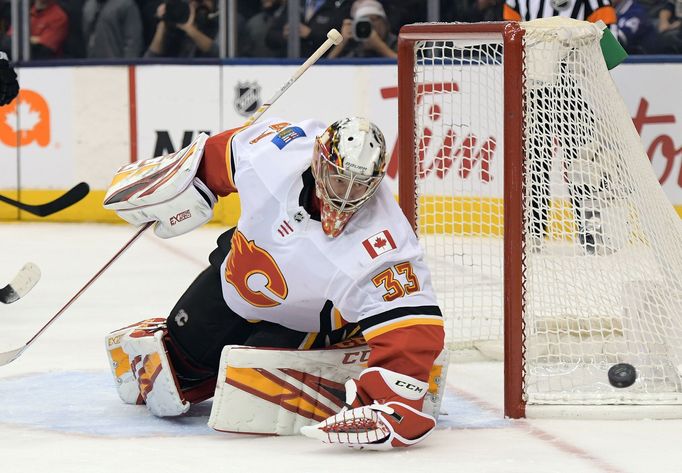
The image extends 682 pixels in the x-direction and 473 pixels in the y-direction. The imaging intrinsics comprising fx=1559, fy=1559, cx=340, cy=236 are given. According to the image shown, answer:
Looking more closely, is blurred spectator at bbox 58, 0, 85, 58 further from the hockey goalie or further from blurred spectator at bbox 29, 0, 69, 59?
the hockey goalie

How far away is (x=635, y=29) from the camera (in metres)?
7.16

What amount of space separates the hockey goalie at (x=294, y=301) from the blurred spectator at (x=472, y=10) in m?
4.01

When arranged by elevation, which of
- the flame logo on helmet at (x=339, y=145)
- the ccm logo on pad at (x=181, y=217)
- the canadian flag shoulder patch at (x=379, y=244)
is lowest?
the ccm logo on pad at (x=181, y=217)

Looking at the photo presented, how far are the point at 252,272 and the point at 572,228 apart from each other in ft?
3.21

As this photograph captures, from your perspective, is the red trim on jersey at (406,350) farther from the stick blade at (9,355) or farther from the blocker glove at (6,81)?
the blocker glove at (6,81)

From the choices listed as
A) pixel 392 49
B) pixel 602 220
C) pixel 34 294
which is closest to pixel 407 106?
pixel 602 220

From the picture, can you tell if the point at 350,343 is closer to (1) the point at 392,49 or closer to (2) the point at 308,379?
(2) the point at 308,379

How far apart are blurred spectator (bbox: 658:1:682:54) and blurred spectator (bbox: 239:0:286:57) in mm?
1874

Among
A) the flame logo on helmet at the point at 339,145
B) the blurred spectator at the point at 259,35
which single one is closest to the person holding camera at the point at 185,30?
the blurred spectator at the point at 259,35

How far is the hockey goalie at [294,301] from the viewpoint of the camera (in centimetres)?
309

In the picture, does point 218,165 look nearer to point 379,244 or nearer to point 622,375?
point 379,244

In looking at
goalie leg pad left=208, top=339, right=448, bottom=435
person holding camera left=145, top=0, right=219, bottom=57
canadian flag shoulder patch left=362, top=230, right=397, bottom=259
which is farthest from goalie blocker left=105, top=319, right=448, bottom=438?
person holding camera left=145, top=0, right=219, bottom=57

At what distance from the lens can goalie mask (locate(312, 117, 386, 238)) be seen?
305 cm

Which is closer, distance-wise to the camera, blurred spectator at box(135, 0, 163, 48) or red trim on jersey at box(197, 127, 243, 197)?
red trim on jersey at box(197, 127, 243, 197)
